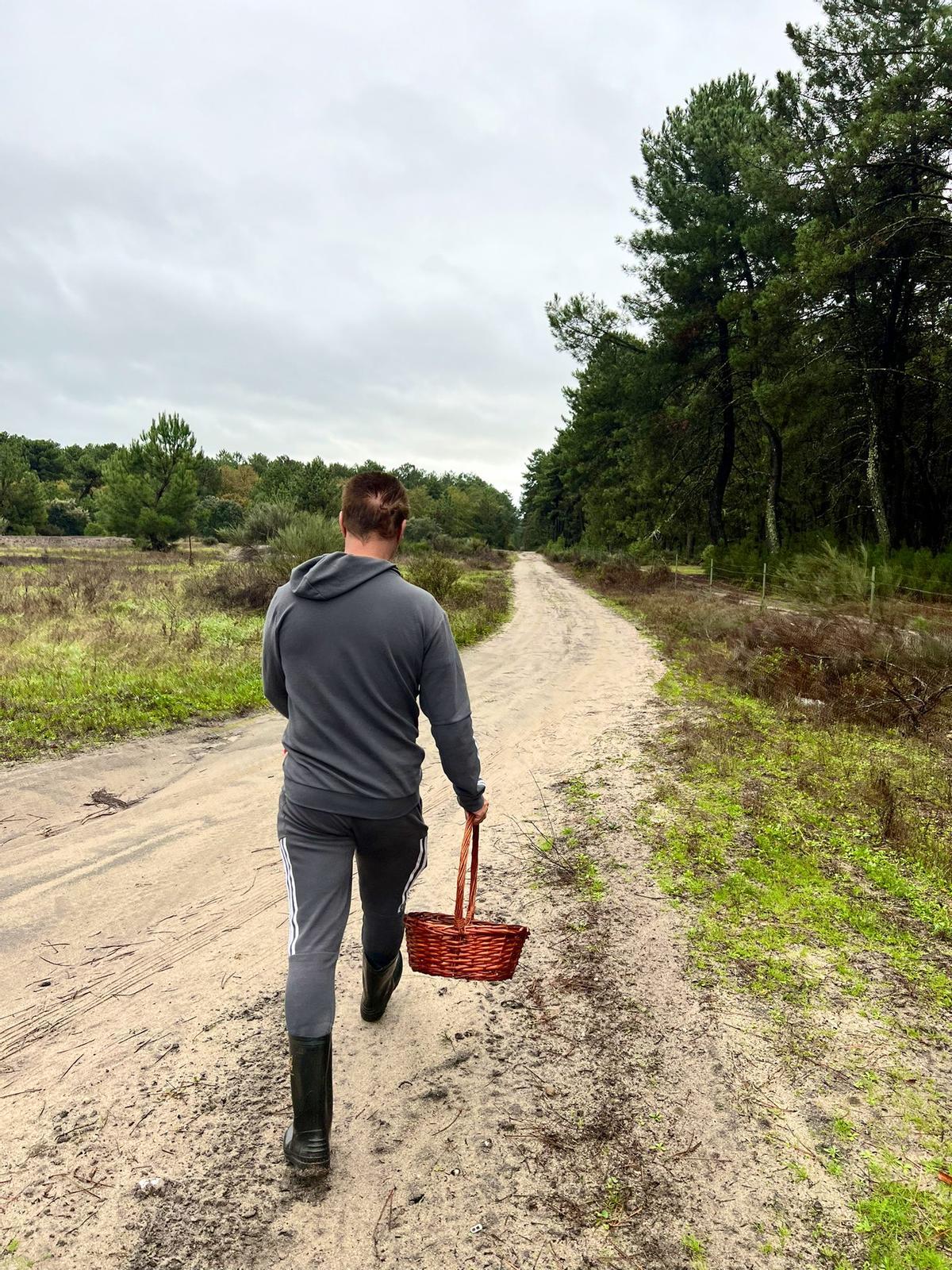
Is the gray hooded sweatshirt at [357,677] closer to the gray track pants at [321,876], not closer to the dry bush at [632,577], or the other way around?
the gray track pants at [321,876]

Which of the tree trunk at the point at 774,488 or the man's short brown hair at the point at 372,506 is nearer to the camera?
the man's short brown hair at the point at 372,506

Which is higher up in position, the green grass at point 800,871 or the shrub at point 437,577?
the shrub at point 437,577

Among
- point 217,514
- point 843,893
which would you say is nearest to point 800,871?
point 843,893

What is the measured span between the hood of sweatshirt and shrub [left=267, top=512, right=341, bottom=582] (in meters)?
15.0

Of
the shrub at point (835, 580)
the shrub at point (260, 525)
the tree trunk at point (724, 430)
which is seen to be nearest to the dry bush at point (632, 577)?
the tree trunk at point (724, 430)

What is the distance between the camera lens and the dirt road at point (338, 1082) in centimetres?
196

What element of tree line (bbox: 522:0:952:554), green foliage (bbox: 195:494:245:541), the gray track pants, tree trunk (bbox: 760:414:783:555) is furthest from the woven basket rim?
green foliage (bbox: 195:494:245:541)

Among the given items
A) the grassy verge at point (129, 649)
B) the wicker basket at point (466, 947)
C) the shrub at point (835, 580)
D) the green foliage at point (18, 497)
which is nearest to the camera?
the wicker basket at point (466, 947)

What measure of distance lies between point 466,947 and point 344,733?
38.8 inches

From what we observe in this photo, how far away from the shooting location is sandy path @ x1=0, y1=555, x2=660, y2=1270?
198 cm

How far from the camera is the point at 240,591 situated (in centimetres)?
1606

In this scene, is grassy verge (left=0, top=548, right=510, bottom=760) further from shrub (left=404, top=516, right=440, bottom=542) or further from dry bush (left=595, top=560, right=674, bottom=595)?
shrub (left=404, top=516, right=440, bottom=542)

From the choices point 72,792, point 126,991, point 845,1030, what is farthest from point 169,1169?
point 72,792

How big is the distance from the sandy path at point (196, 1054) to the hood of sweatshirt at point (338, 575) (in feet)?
5.87
